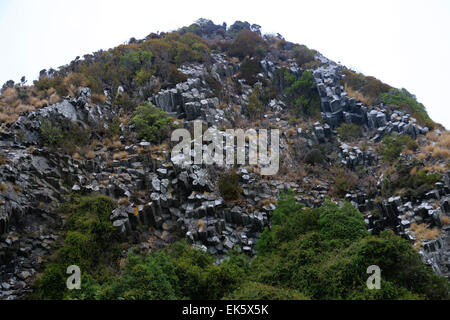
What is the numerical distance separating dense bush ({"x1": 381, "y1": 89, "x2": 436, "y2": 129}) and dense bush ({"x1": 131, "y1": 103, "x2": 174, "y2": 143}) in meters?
A: 16.5

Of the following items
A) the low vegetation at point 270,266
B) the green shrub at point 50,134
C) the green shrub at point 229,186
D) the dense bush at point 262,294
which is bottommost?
the dense bush at point 262,294

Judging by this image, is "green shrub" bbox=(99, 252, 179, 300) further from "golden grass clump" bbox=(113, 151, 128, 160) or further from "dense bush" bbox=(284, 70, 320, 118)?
"dense bush" bbox=(284, 70, 320, 118)

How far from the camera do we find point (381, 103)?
77.6 ft

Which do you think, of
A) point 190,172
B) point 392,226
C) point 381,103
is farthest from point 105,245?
point 381,103

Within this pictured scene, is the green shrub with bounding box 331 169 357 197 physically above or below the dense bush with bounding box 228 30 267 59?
below

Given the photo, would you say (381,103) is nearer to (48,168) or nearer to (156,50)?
(156,50)

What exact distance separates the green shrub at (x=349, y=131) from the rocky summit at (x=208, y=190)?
0.39 feet

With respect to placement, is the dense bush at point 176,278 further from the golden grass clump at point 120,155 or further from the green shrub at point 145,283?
the golden grass clump at point 120,155

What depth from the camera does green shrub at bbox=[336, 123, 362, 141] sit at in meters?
22.8

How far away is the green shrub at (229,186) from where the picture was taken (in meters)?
16.0

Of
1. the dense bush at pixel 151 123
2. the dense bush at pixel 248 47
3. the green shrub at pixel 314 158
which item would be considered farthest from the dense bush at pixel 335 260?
the dense bush at pixel 248 47

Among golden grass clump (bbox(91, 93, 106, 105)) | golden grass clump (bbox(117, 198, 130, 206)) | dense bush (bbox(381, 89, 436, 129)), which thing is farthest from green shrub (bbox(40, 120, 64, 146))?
dense bush (bbox(381, 89, 436, 129))

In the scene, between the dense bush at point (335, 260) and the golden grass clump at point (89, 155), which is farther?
the golden grass clump at point (89, 155)

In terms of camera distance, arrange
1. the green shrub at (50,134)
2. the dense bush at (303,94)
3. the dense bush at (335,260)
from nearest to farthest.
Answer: the dense bush at (335,260) < the green shrub at (50,134) < the dense bush at (303,94)
